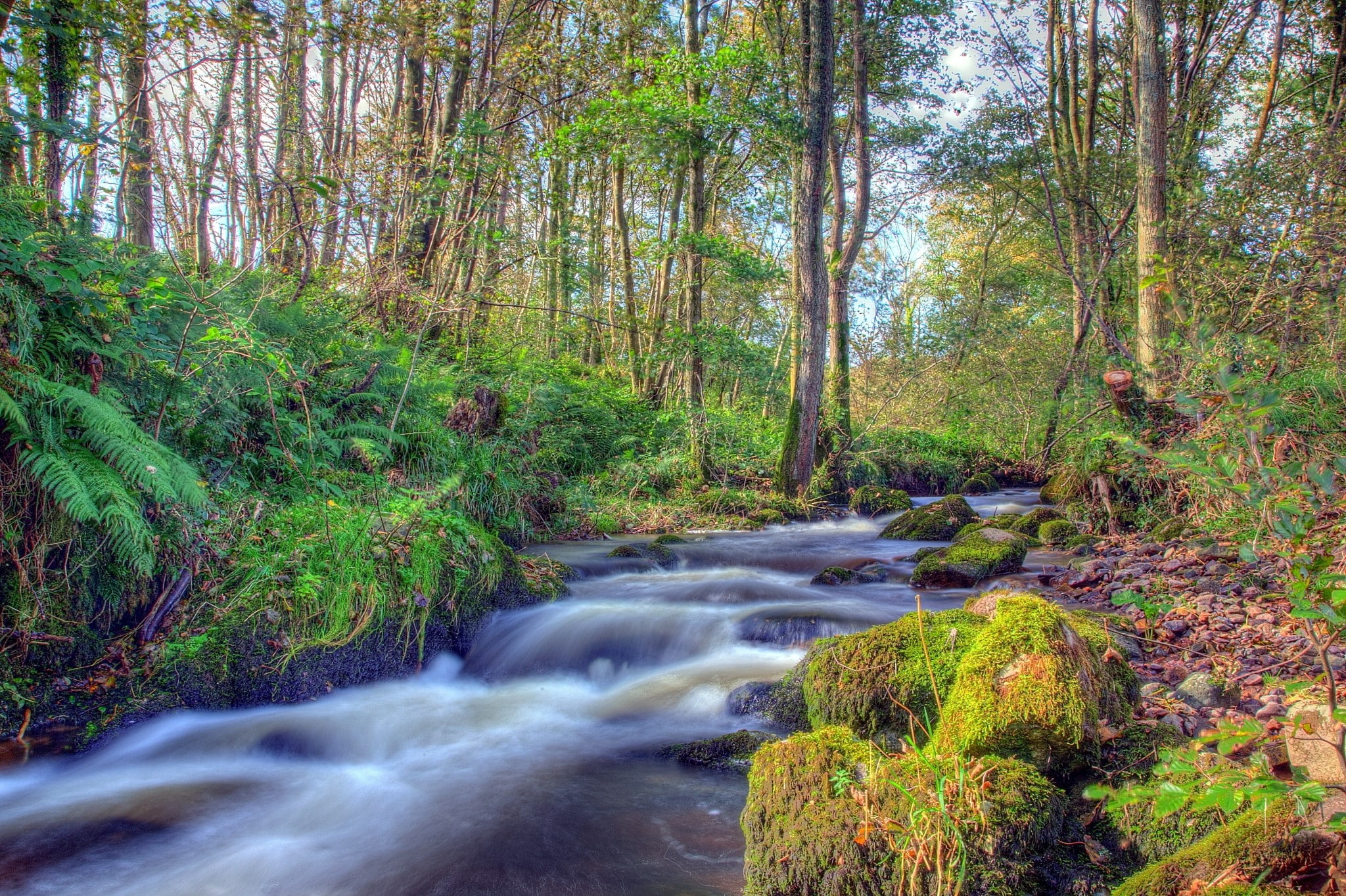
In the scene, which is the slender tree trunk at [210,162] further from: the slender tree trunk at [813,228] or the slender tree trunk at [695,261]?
the slender tree trunk at [813,228]

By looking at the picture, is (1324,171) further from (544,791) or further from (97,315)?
(97,315)

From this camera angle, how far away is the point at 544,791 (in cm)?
421

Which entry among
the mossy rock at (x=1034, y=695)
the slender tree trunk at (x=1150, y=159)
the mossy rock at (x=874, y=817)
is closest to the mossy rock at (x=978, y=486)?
the slender tree trunk at (x=1150, y=159)

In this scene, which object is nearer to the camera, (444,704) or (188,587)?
(188,587)

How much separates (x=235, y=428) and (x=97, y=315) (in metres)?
1.62

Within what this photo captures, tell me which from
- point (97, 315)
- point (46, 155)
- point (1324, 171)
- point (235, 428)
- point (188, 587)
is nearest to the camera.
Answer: point (97, 315)

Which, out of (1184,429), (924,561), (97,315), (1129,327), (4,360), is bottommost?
(924,561)

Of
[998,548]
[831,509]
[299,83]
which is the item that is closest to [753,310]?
[831,509]

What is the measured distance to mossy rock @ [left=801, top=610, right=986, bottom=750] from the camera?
369 cm

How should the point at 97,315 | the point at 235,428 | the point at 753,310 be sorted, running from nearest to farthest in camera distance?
the point at 97,315
the point at 235,428
the point at 753,310

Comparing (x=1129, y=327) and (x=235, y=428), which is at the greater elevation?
(x=1129, y=327)

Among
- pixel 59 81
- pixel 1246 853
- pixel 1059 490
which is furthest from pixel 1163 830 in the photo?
pixel 1059 490

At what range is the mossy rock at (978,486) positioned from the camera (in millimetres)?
16938

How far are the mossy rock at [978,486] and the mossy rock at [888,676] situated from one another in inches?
546
